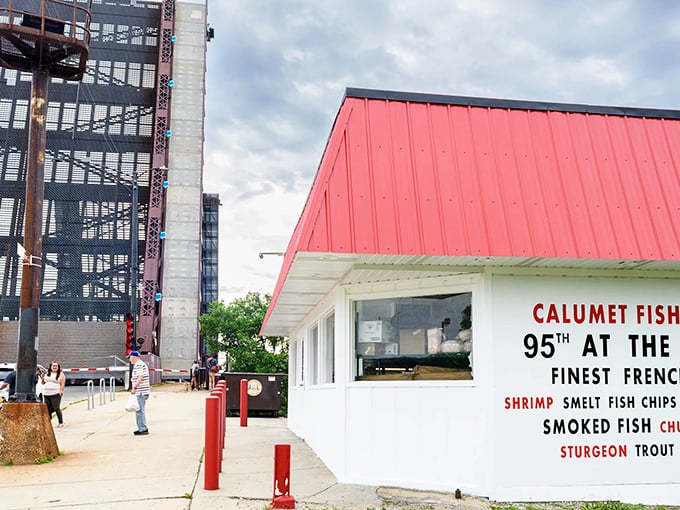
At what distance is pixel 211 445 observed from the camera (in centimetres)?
791

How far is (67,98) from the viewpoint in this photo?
4900 centimetres

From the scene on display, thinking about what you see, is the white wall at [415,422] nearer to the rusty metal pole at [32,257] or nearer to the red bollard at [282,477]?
the red bollard at [282,477]

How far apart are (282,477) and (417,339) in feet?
7.19

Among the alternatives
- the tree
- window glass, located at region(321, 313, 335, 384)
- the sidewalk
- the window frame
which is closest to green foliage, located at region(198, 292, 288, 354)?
the tree

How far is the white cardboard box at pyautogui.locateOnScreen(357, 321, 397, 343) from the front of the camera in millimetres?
8406

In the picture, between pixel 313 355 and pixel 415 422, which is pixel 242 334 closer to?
pixel 313 355

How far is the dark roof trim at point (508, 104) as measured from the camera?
8.12 meters

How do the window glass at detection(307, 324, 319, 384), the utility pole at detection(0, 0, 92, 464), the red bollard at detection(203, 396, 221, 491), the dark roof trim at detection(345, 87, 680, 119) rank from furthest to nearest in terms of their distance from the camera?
the window glass at detection(307, 324, 319, 384)
the utility pole at detection(0, 0, 92, 464)
the dark roof trim at detection(345, 87, 680, 119)
the red bollard at detection(203, 396, 221, 491)

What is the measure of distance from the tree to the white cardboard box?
91.6 ft

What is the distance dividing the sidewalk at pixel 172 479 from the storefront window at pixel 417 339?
128 cm

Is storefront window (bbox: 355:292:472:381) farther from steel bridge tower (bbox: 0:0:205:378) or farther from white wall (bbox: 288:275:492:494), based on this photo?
steel bridge tower (bbox: 0:0:205:378)

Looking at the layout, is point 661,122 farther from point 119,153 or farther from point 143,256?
point 119,153

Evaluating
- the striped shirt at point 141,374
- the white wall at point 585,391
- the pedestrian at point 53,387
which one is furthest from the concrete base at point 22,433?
the white wall at point 585,391

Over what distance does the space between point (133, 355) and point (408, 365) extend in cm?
781
